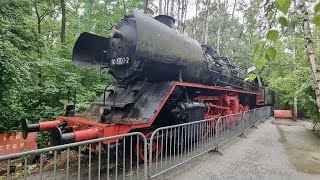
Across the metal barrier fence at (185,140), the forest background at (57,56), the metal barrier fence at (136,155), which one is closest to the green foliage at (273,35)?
the forest background at (57,56)

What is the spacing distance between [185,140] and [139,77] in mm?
1723

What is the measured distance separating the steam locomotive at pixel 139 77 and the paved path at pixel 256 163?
109 cm

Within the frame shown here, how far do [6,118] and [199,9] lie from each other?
23041 millimetres

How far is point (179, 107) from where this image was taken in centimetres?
589

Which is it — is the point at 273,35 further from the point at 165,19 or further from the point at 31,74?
the point at 31,74

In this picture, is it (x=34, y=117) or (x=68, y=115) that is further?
(x=34, y=117)

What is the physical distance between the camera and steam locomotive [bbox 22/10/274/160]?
16.0 feet

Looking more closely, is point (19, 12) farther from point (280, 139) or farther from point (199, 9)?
point (199, 9)

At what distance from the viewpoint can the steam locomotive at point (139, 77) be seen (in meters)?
4.87

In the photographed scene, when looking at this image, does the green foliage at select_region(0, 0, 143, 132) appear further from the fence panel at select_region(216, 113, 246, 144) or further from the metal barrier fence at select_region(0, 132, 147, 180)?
the fence panel at select_region(216, 113, 246, 144)

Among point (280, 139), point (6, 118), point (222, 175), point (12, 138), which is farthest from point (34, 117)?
point (280, 139)

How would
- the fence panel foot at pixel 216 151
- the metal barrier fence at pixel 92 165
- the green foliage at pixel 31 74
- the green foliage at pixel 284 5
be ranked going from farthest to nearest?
1. the fence panel foot at pixel 216 151
2. the green foliage at pixel 31 74
3. the metal barrier fence at pixel 92 165
4. the green foliage at pixel 284 5

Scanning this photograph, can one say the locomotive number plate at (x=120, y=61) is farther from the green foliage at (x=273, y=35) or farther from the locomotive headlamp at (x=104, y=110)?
the green foliage at (x=273, y=35)

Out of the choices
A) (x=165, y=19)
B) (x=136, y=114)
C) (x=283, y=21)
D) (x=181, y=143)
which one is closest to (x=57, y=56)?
(x=165, y=19)
